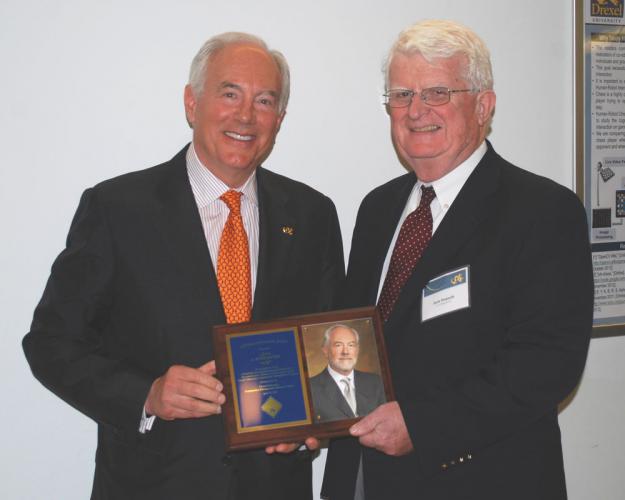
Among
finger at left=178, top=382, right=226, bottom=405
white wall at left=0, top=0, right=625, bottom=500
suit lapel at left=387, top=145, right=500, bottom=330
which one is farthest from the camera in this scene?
white wall at left=0, top=0, right=625, bottom=500

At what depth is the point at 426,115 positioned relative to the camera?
2385 millimetres

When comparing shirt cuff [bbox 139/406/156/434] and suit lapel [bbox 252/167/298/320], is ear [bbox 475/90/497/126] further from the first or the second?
shirt cuff [bbox 139/406/156/434]

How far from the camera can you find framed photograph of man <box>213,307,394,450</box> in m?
2.11

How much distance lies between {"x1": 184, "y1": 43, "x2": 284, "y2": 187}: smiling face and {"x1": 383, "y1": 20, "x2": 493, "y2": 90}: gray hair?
506mm

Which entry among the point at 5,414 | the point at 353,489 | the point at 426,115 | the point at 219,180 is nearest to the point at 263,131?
the point at 219,180

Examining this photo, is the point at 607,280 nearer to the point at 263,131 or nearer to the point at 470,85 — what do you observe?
the point at 470,85

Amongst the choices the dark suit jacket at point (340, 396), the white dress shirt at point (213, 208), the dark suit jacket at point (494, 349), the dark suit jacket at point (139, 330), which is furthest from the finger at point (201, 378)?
the dark suit jacket at point (494, 349)

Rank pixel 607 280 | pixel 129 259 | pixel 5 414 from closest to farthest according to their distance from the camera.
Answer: pixel 129 259
pixel 5 414
pixel 607 280

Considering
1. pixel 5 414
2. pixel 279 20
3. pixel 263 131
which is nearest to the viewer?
pixel 263 131

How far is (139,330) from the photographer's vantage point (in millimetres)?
2383

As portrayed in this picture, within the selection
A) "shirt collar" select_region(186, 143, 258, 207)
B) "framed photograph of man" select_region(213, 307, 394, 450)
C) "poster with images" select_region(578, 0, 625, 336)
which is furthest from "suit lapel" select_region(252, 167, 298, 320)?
"poster with images" select_region(578, 0, 625, 336)

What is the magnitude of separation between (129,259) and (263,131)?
0.65 metres

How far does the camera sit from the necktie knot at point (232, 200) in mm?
2498

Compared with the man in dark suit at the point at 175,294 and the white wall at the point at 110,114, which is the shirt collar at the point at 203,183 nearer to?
the man in dark suit at the point at 175,294
